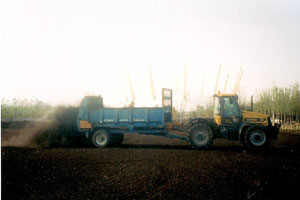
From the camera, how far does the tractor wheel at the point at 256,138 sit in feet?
47.2

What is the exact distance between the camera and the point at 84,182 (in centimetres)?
859

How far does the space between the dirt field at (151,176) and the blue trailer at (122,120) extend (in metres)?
2.96

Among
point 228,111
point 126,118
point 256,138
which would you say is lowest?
point 256,138

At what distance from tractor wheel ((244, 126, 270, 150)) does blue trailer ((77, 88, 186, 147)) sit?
345 centimetres

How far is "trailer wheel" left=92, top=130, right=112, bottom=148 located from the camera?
1643 centimetres

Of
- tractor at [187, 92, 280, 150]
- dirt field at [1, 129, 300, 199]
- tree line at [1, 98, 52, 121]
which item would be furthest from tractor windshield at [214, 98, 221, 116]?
tree line at [1, 98, 52, 121]

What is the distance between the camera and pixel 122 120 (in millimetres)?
16234

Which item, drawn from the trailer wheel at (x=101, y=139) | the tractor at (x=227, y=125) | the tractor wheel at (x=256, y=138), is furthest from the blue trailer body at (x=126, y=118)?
the tractor wheel at (x=256, y=138)

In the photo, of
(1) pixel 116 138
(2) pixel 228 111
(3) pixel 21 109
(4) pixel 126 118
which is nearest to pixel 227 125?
(2) pixel 228 111

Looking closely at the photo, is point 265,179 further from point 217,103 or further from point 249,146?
point 217,103

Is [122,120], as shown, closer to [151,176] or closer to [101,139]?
[101,139]

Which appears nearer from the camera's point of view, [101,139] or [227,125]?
[227,125]

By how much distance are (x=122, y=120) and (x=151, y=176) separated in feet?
24.2

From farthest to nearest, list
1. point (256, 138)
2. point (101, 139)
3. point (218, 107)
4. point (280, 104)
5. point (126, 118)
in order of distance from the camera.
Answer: point (280, 104)
point (101, 139)
point (126, 118)
point (218, 107)
point (256, 138)
